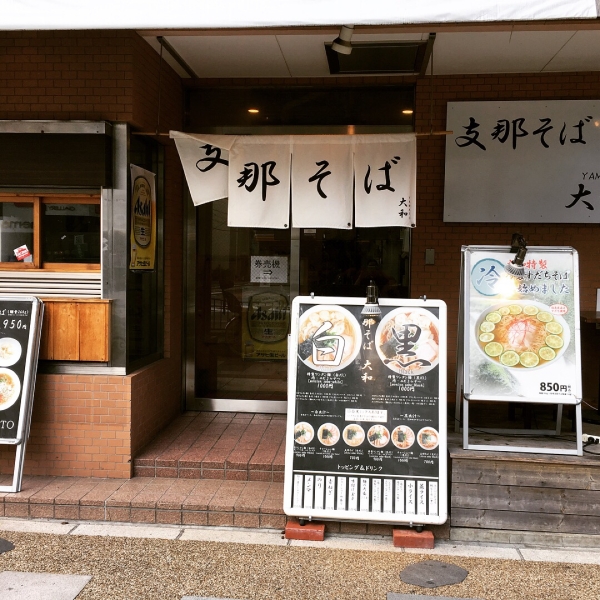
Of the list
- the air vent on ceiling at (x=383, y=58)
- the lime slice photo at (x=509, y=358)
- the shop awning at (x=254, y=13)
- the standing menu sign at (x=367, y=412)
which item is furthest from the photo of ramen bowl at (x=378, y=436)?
the air vent on ceiling at (x=383, y=58)

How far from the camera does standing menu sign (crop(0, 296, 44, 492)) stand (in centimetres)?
545

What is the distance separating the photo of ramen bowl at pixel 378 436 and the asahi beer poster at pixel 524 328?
75cm

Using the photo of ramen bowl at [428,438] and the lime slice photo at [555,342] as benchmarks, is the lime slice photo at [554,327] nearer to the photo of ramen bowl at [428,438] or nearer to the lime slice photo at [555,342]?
the lime slice photo at [555,342]

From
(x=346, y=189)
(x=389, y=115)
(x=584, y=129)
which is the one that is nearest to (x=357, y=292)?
(x=346, y=189)

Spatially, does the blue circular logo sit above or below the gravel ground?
above

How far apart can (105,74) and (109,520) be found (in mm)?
3956

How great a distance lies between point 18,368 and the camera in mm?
5543

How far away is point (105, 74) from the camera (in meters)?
Result: 5.79

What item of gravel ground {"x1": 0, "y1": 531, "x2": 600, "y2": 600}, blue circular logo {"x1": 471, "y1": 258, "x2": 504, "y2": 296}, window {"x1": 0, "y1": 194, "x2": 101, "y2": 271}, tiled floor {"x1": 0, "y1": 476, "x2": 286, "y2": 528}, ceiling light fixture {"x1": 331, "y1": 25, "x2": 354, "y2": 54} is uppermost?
ceiling light fixture {"x1": 331, "y1": 25, "x2": 354, "y2": 54}

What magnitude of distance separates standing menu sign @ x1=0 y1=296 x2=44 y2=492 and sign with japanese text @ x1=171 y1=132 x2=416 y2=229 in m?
1.94

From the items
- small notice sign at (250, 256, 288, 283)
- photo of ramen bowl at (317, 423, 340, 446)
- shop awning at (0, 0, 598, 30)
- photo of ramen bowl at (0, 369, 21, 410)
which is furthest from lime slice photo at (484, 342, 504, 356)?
photo of ramen bowl at (0, 369, 21, 410)

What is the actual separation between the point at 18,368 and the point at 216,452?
1.97 m

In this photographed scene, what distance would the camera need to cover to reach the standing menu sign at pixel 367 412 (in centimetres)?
486

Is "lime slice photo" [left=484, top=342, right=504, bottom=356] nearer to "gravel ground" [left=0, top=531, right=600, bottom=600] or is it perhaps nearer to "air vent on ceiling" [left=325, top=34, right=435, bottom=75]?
"gravel ground" [left=0, top=531, right=600, bottom=600]
